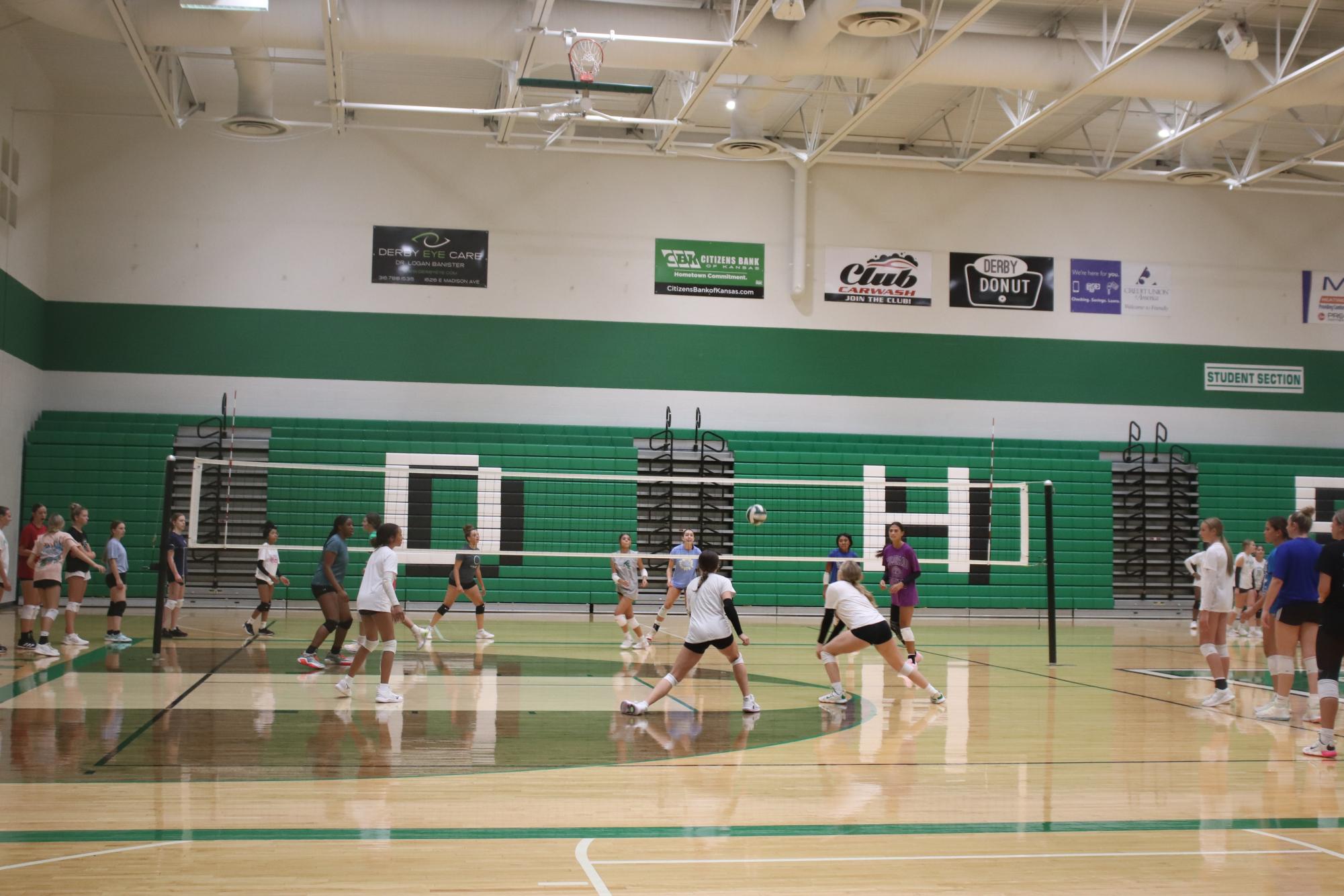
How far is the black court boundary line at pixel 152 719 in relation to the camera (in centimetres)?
716

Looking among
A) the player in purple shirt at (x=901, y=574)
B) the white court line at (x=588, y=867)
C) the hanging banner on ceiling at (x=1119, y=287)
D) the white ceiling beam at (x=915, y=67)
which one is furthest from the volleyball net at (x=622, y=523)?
the white court line at (x=588, y=867)

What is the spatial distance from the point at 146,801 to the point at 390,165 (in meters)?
16.8

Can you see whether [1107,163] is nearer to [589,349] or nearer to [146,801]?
[589,349]

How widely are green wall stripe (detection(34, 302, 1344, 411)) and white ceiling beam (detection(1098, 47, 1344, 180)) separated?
15.4ft

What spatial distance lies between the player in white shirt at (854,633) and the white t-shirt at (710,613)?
3.96 feet

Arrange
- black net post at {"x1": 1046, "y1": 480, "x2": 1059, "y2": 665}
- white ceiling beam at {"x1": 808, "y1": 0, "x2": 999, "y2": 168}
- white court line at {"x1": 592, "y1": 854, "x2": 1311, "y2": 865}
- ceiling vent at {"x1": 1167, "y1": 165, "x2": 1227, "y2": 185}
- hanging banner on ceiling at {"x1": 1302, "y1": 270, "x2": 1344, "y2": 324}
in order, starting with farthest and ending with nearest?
hanging banner on ceiling at {"x1": 1302, "y1": 270, "x2": 1344, "y2": 324} < ceiling vent at {"x1": 1167, "y1": 165, "x2": 1227, "y2": 185} < white ceiling beam at {"x1": 808, "y1": 0, "x2": 999, "y2": 168} < black net post at {"x1": 1046, "y1": 480, "x2": 1059, "y2": 665} < white court line at {"x1": 592, "y1": 854, "x2": 1311, "y2": 865}

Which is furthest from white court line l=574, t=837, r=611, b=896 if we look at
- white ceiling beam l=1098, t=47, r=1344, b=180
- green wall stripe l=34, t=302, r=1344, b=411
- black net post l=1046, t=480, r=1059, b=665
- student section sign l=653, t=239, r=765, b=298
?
student section sign l=653, t=239, r=765, b=298

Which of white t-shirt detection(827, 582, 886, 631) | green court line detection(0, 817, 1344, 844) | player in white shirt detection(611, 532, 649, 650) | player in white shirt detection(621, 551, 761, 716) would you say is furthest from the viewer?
player in white shirt detection(611, 532, 649, 650)

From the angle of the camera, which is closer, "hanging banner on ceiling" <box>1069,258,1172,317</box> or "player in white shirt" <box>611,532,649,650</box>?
"player in white shirt" <box>611,532,649,650</box>

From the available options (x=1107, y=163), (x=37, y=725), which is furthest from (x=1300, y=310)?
(x=37, y=725)

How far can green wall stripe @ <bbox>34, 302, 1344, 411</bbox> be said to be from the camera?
2050 centimetres

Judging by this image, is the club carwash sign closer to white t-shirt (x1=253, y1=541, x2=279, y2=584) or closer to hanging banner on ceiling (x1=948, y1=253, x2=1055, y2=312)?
hanging banner on ceiling (x1=948, y1=253, x2=1055, y2=312)

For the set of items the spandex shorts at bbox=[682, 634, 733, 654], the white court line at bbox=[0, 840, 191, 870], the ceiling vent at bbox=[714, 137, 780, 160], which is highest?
the ceiling vent at bbox=[714, 137, 780, 160]

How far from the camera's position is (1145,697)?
1132 centimetres
